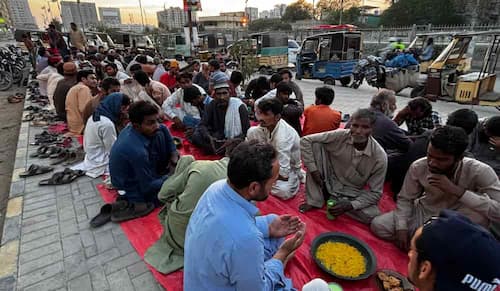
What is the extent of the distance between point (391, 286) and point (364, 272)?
0.20 metres

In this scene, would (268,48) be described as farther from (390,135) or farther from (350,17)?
(350,17)

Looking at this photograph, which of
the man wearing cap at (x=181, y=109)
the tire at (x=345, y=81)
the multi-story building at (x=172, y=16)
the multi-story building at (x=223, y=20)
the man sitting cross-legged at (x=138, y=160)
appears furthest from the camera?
the multi-story building at (x=172, y=16)

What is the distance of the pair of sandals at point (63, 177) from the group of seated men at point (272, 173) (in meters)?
0.18

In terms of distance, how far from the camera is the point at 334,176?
2994mm

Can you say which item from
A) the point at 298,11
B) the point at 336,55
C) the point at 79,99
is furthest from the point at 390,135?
the point at 298,11

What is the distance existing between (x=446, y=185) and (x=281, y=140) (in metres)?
1.57

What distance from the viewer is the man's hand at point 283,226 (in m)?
2.03

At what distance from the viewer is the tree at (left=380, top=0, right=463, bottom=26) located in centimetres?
2561

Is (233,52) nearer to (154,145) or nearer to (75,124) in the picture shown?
(75,124)

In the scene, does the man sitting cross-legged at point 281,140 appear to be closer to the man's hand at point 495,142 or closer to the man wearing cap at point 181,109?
the man's hand at point 495,142

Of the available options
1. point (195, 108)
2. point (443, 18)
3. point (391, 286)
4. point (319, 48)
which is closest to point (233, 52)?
point (319, 48)

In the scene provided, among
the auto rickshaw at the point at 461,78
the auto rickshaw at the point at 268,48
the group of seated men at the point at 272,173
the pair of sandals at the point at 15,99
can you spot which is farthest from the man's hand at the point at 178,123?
the auto rickshaw at the point at 268,48

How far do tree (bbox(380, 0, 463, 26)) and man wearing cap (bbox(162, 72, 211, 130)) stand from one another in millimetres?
30258

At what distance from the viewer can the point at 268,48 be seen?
49.1 feet
